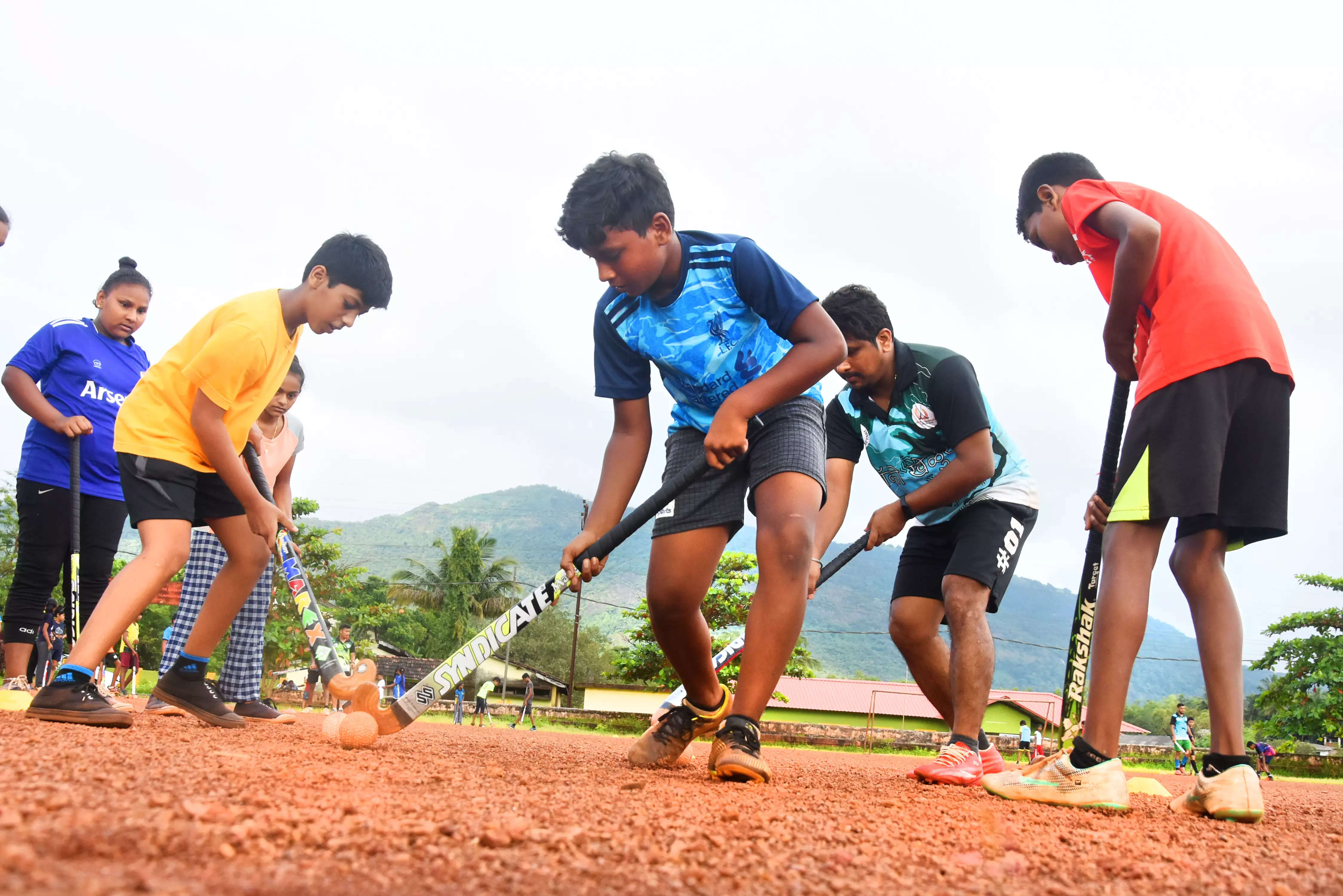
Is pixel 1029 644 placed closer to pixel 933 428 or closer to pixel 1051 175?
pixel 933 428

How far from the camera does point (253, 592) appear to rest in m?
4.76

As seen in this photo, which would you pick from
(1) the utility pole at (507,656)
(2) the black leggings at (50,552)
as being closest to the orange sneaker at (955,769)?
(2) the black leggings at (50,552)

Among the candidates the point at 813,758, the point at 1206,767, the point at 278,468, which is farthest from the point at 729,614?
the point at 1206,767

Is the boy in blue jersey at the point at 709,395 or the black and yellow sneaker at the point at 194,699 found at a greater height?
the boy in blue jersey at the point at 709,395

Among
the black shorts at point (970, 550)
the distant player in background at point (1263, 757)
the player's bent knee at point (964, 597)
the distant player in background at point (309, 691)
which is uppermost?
the black shorts at point (970, 550)

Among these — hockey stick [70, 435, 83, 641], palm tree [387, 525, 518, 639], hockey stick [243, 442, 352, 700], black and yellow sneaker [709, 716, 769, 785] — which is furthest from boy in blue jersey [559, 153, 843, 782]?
palm tree [387, 525, 518, 639]

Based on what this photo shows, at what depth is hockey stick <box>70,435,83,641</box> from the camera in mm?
4555

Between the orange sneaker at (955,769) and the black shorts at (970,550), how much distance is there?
663mm

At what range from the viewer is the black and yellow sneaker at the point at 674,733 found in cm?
341

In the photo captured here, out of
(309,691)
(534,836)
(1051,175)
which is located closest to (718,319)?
(1051,175)

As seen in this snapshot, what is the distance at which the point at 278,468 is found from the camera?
515cm

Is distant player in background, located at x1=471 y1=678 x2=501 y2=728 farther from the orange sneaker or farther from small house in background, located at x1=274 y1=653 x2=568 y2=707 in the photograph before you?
small house in background, located at x1=274 y1=653 x2=568 y2=707

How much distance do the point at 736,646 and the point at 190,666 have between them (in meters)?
2.96

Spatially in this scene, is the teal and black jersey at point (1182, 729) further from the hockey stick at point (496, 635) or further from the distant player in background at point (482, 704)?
→ the hockey stick at point (496, 635)
